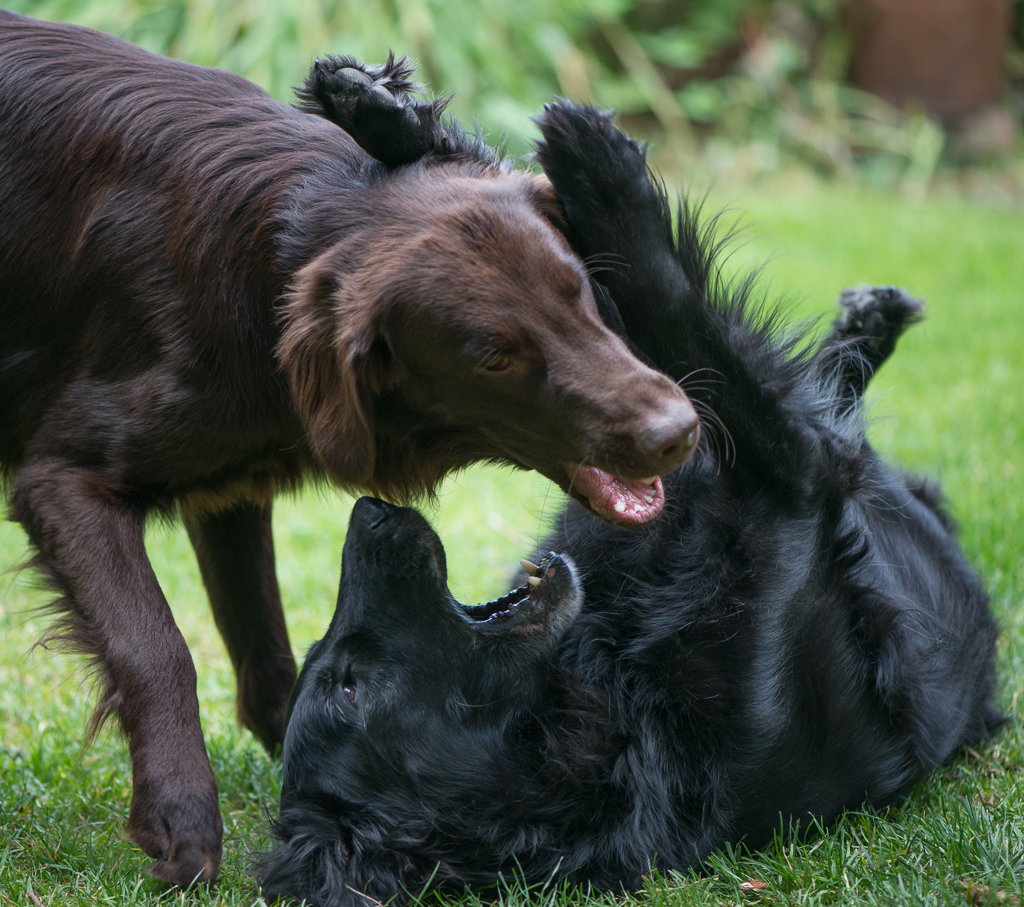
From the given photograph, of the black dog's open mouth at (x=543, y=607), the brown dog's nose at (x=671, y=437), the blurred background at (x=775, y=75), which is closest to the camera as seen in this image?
the brown dog's nose at (x=671, y=437)

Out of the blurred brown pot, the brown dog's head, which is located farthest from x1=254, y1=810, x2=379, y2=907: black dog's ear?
the blurred brown pot

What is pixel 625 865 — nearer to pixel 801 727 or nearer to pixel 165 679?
pixel 801 727

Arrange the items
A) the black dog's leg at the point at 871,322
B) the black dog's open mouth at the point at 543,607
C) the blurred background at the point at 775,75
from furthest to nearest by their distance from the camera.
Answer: the blurred background at the point at 775,75 < the black dog's leg at the point at 871,322 < the black dog's open mouth at the point at 543,607

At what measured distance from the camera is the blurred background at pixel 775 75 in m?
8.88

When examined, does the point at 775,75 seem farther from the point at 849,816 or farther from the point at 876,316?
the point at 849,816

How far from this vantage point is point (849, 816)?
2410 millimetres

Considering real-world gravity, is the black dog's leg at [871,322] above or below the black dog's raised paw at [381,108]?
below

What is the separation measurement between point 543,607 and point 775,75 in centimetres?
893

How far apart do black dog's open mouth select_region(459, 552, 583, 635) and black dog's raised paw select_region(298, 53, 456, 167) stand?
0.95 metres

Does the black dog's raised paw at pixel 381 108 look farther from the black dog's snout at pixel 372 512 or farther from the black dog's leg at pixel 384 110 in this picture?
the black dog's snout at pixel 372 512

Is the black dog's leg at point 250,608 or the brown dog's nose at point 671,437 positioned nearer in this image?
the brown dog's nose at point 671,437

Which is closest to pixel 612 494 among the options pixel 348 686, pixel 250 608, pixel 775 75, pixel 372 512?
pixel 372 512

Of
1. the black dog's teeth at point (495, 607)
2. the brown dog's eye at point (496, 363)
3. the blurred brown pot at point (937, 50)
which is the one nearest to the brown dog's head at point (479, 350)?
the brown dog's eye at point (496, 363)

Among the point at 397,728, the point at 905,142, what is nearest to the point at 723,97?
the point at 905,142
